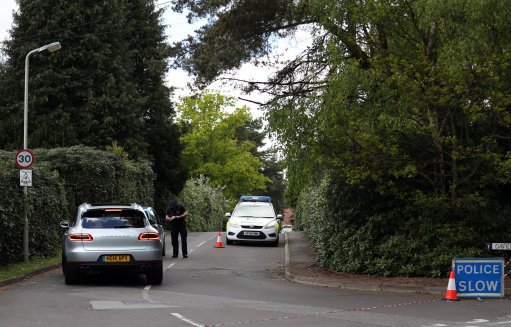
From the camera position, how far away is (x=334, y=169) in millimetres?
15641

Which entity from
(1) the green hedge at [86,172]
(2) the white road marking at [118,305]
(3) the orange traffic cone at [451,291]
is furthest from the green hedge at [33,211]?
(3) the orange traffic cone at [451,291]

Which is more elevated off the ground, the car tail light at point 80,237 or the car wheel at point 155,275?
the car tail light at point 80,237

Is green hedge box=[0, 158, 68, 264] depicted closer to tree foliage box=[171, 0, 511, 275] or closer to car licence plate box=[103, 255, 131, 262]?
car licence plate box=[103, 255, 131, 262]

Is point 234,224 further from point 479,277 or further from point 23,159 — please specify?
point 479,277

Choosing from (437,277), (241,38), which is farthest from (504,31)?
(241,38)

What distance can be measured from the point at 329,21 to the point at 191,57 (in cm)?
624

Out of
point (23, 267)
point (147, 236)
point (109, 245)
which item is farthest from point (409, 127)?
point (23, 267)

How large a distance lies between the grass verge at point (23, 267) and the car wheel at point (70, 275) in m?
1.49

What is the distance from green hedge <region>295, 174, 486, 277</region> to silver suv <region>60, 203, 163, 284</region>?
484cm

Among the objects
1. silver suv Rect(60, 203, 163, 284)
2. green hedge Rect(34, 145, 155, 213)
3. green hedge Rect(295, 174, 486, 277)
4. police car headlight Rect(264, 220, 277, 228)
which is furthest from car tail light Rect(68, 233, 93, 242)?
police car headlight Rect(264, 220, 277, 228)

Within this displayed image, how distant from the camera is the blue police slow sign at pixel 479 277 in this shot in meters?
12.7

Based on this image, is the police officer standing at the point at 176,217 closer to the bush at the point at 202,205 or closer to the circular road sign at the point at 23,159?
the circular road sign at the point at 23,159

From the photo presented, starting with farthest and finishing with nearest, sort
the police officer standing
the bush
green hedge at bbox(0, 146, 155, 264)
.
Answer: the bush < the police officer standing < green hedge at bbox(0, 146, 155, 264)

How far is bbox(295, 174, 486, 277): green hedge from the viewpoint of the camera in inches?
581
